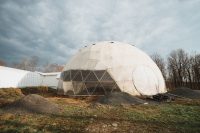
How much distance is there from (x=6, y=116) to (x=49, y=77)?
27.6 meters

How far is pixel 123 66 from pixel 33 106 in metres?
10.1

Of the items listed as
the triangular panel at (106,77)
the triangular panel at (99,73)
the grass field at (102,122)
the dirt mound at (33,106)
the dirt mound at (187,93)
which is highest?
the triangular panel at (99,73)

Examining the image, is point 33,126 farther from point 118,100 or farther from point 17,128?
point 118,100

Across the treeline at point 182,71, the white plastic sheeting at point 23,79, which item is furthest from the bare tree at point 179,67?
the white plastic sheeting at point 23,79

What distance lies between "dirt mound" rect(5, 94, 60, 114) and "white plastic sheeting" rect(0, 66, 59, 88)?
21.8 m

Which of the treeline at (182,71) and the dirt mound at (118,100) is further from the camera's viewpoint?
the treeline at (182,71)

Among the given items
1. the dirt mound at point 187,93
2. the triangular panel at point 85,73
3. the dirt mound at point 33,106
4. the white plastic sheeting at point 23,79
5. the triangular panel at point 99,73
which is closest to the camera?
the dirt mound at point 33,106

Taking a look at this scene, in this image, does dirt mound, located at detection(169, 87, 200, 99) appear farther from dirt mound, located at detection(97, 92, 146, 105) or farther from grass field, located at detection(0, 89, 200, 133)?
→ grass field, located at detection(0, 89, 200, 133)

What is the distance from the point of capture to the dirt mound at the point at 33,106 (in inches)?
410

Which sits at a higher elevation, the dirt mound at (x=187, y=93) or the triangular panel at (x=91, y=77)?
the triangular panel at (x=91, y=77)

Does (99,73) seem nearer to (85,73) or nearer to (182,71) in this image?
(85,73)

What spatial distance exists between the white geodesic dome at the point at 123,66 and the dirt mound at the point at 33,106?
27.0 feet

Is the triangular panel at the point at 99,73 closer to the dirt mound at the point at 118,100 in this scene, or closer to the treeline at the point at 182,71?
the dirt mound at the point at 118,100

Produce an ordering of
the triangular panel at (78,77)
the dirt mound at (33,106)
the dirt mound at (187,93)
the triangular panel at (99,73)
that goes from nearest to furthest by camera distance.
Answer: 1. the dirt mound at (33,106)
2. the dirt mound at (187,93)
3. the triangular panel at (99,73)
4. the triangular panel at (78,77)
